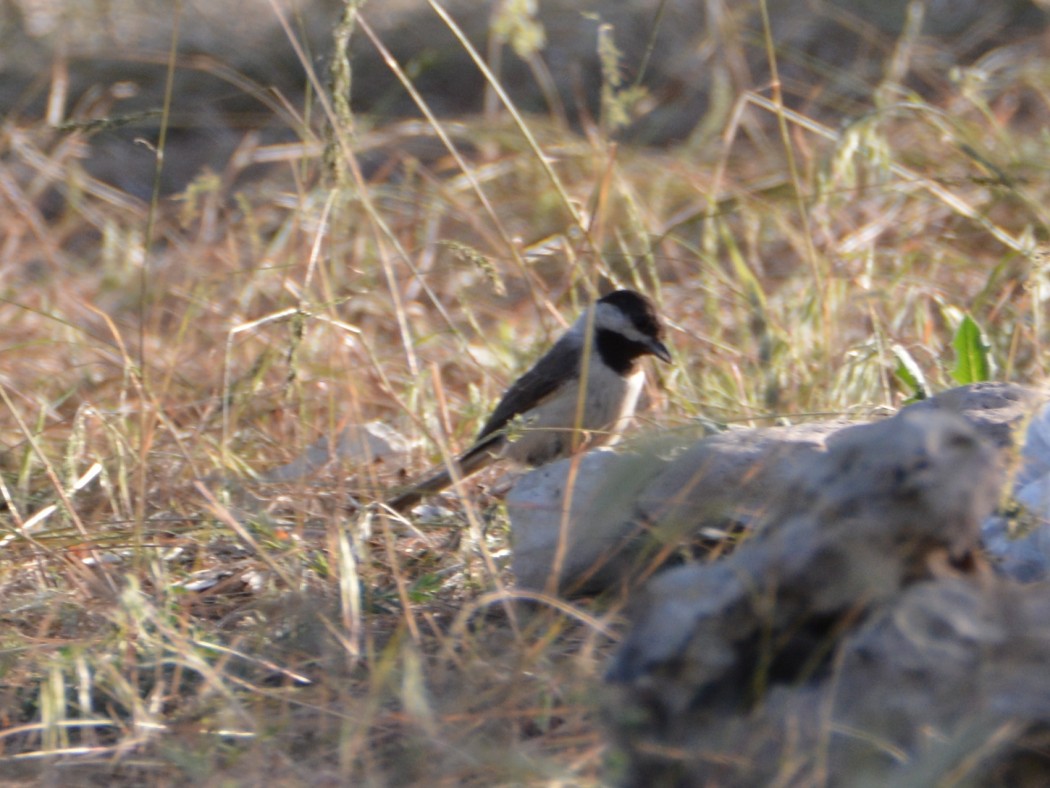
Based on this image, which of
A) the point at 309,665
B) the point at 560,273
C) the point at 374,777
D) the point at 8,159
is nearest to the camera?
the point at 374,777

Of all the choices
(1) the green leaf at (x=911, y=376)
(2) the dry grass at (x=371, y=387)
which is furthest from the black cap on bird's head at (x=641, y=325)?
(1) the green leaf at (x=911, y=376)

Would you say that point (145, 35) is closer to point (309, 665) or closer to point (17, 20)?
point (17, 20)

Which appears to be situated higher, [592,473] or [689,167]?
[592,473]

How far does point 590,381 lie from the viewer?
481cm

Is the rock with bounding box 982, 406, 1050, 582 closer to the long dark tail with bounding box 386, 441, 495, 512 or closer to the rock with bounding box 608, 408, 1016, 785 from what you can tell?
the rock with bounding box 608, 408, 1016, 785

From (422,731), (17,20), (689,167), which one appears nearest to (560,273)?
(689,167)

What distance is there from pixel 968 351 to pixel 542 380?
164cm

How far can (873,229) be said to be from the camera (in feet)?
19.3

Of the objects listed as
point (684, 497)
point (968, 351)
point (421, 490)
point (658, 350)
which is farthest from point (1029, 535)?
point (658, 350)

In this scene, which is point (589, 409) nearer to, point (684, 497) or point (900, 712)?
point (684, 497)

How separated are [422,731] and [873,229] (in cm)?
429

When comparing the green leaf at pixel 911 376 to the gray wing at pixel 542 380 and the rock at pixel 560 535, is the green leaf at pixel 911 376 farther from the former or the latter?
the gray wing at pixel 542 380

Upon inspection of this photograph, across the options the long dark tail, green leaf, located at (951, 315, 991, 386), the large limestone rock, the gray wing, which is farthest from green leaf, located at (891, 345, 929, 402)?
the gray wing

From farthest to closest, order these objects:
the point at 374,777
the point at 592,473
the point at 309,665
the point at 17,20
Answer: the point at 17,20 → the point at 592,473 → the point at 309,665 → the point at 374,777
